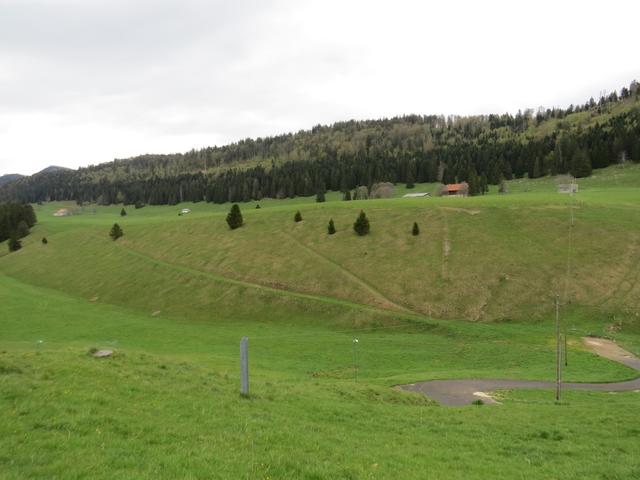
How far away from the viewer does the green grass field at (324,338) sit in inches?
494

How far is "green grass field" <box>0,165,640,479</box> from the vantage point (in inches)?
494

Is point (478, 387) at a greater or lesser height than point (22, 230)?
lesser

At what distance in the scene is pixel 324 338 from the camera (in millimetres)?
51438

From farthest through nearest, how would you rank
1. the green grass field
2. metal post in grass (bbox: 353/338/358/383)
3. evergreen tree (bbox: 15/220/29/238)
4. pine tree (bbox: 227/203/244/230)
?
evergreen tree (bbox: 15/220/29/238)
pine tree (bbox: 227/203/244/230)
metal post in grass (bbox: 353/338/358/383)
the green grass field

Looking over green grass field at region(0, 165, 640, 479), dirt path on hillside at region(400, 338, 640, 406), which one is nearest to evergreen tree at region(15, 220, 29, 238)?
green grass field at region(0, 165, 640, 479)

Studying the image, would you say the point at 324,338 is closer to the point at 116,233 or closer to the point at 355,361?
the point at 355,361

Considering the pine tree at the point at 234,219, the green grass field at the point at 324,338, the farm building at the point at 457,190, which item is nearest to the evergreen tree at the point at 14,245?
the green grass field at the point at 324,338

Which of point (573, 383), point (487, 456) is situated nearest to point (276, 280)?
point (573, 383)

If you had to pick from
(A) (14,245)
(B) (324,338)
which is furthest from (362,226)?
(A) (14,245)

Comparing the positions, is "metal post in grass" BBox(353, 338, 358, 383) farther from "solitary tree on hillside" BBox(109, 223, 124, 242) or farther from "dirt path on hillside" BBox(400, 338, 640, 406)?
"solitary tree on hillside" BBox(109, 223, 124, 242)

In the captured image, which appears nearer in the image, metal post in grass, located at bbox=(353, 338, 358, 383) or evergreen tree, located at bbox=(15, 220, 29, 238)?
metal post in grass, located at bbox=(353, 338, 358, 383)

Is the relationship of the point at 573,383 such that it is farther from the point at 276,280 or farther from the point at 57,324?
the point at 57,324

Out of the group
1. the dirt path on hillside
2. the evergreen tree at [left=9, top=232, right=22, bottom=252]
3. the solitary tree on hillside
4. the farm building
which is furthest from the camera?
the farm building

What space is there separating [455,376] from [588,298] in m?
30.5
